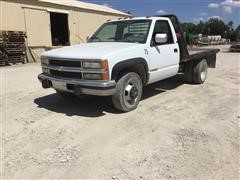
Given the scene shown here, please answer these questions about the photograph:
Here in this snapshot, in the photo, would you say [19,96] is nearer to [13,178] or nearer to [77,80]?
[77,80]

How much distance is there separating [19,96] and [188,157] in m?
5.18

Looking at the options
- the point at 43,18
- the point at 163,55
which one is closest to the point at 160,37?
the point at 163,55

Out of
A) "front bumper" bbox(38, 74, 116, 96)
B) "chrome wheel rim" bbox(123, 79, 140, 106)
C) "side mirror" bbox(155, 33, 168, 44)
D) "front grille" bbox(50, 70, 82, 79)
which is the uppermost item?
"side mirror" bbox(155, 33, 168, 44)

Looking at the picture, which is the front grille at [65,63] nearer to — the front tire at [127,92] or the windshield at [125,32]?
the front tire at [127,92]

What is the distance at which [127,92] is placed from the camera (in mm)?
5387

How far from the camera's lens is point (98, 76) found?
15.8ft

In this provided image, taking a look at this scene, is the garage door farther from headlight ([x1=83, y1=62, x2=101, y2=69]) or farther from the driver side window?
headlight ([x1=83, y1=62, x2=101, y2=69])

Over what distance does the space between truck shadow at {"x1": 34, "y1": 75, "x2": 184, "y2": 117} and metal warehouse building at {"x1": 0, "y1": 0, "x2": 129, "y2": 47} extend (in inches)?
445

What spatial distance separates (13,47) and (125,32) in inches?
485

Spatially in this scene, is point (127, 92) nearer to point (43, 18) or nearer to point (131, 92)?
point (131, 92)

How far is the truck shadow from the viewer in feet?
18.2

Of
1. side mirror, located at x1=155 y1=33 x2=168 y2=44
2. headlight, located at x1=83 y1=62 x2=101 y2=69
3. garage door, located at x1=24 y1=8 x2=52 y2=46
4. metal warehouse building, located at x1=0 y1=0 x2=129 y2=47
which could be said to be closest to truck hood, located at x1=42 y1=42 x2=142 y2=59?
headlight, located at x1=83 y1=62 x2=101 y2=69

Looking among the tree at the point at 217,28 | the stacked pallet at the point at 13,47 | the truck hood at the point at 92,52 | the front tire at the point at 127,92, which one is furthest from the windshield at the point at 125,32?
the tree at the point at 217,28

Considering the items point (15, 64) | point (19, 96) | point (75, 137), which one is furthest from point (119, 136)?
point (15, 64)
